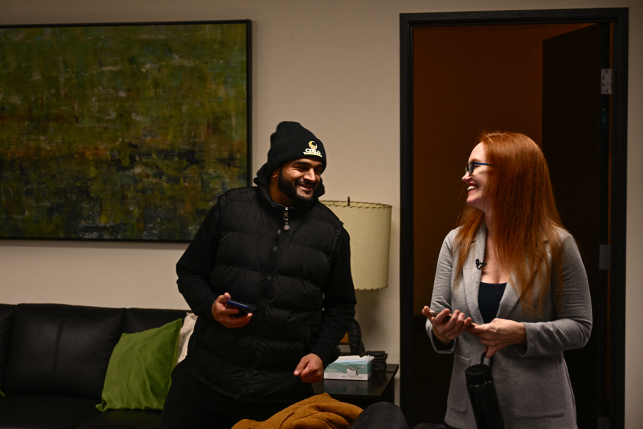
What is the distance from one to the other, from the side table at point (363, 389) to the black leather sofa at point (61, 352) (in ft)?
2.68

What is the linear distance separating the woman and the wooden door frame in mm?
1611

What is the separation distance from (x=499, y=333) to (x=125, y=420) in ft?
6.39

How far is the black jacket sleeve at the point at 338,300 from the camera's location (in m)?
2.16

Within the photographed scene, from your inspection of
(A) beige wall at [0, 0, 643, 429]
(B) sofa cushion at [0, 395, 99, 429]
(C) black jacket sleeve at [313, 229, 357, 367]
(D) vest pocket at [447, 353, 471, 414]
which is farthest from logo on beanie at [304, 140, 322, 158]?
(B) sofa cushion at [0, 395, 99, 429]

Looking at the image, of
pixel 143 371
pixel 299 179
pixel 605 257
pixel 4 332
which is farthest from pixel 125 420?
pixel 605 257

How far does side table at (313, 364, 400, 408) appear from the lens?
2.76 metres

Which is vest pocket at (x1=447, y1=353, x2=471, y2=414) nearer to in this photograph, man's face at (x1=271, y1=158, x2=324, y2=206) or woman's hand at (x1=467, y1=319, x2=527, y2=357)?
woman's hand at (x1=467, y1=319, x2=527, y2=357)

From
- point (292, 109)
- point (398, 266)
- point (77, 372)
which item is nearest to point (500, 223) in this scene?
point (398, 266)

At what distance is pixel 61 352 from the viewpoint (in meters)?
3.23

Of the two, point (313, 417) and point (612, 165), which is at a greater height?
point (612, 165)

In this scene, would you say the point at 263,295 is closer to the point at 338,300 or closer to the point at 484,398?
the point at 338,300

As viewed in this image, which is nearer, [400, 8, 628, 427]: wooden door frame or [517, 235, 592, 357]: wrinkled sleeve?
[517, 235, 592, 357]: wrinkled sleeve

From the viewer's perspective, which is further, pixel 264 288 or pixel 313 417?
pixel 264 288

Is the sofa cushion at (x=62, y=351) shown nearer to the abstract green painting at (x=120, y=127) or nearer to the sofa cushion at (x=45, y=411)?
the sofa cushion at (x=45, y=411)
